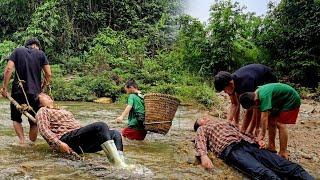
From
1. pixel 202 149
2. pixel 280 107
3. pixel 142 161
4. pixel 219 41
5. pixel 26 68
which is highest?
pixel 219 41

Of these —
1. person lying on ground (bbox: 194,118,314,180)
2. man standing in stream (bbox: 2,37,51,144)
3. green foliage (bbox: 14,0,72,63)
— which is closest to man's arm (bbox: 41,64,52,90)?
man standing in stream (bbox: 2,37,51,144)

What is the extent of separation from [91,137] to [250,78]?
2426 millimetres

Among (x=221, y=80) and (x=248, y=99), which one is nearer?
(x=248, y=99)

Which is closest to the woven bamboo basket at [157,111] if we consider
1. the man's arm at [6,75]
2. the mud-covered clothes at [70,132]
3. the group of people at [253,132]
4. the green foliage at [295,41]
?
the group of people at [253,132]

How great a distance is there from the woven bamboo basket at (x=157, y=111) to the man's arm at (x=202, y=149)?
1776mm

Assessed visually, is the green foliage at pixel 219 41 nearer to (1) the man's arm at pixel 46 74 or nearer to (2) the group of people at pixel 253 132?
(1) the man's arm at pixel 46 74

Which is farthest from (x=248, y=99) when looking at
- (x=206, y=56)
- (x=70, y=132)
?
(x=206, y=56)

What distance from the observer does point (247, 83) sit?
6258mm

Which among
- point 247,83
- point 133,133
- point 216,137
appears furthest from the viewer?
point 133,133

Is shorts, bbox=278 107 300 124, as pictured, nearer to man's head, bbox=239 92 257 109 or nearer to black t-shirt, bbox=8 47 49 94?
A: man's head, bbox=239 92 257 109

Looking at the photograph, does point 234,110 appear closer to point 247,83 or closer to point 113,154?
point 247,83

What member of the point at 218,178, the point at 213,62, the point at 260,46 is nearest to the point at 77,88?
the point at 213,62

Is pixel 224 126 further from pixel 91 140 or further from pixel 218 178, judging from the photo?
pixel 91 140

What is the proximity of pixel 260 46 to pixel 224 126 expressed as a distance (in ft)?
50.3
